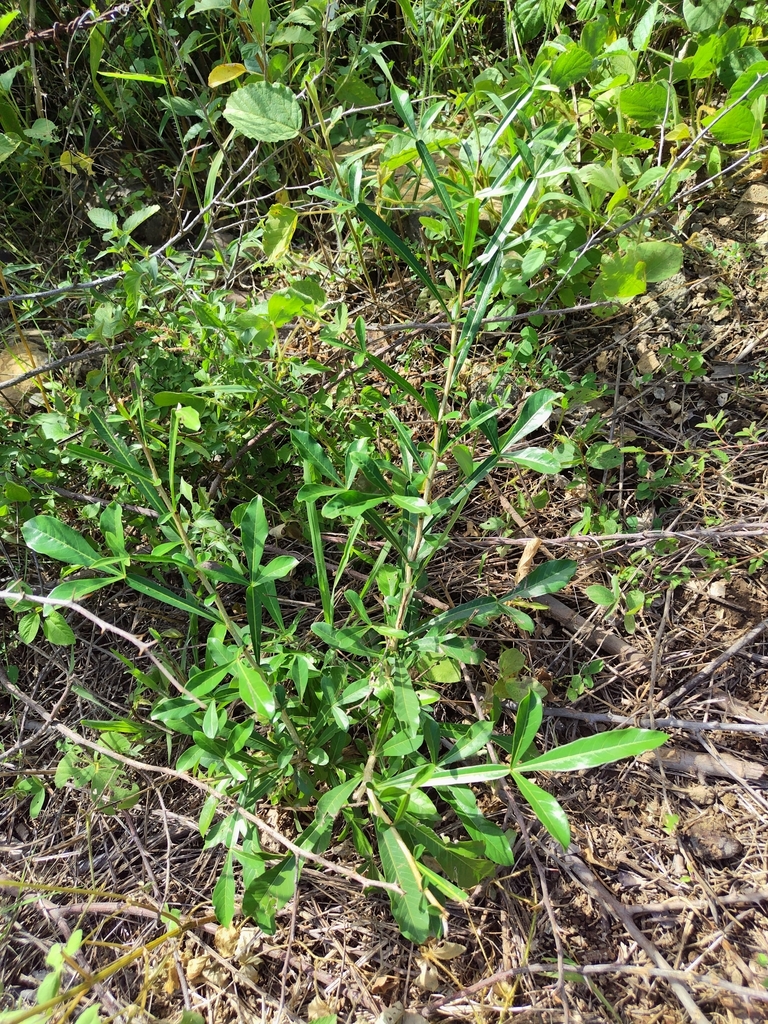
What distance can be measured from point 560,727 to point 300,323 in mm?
1368

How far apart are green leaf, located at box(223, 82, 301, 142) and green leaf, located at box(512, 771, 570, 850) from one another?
4.94 ft

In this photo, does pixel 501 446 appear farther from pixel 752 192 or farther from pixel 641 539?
pixel 752 192

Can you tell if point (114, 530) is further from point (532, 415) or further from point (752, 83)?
point (752, 83)

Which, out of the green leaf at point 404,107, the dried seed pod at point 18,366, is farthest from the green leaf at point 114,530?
the dried seed pod at point 18,366

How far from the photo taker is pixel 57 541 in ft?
3.92

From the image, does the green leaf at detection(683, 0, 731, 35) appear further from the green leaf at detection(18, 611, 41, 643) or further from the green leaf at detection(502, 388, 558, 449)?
the green leaf at detection(18, 611, 41, 643)

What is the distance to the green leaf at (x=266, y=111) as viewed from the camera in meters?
1.59

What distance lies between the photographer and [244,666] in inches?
46.6

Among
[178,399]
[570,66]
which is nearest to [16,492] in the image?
[178,399]

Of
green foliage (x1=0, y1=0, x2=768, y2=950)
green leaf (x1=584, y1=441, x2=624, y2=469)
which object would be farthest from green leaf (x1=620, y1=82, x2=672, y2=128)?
green leaf (x1=584, y1=441, x2=624, y2=469)

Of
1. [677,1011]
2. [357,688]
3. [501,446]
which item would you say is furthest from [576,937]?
[501,446]

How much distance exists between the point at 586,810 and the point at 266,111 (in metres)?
1.81

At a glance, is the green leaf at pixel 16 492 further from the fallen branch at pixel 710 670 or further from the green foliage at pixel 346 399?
the fallen branch at pixel 710 670

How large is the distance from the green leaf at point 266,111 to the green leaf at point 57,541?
3.41 ft
